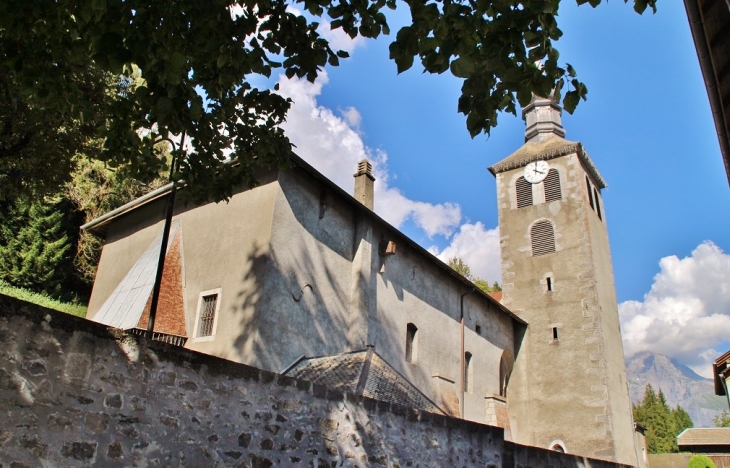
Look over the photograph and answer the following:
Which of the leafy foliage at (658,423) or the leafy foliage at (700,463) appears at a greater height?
the leafy foliage at (658,423)

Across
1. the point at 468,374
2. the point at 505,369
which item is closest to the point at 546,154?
the point at 505,369

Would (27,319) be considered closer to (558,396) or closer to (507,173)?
(558,396)

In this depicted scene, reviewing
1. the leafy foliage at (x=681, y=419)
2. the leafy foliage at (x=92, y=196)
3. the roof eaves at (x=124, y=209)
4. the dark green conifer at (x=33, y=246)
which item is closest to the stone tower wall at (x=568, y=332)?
the roof eaves at (x=124, y=209)

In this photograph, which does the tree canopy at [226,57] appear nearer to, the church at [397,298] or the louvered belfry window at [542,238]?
the church at [397,298]

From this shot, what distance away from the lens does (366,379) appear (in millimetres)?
9281

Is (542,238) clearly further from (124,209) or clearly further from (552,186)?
(124,209)

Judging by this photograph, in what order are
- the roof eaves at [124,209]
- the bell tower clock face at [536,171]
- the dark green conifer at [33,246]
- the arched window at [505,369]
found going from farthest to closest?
the bell tower clock face at [536,171]
the dark green conifer at [33,246]
the arched window at [505,369]
the roof eaves at [124,209]

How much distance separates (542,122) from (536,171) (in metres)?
4.44

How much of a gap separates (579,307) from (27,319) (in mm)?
23096

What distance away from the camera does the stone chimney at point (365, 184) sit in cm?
1814

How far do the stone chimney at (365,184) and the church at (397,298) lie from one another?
0.15 feet

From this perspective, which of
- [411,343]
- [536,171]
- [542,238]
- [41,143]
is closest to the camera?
[41,143]

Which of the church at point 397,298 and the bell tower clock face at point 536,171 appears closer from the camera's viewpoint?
the church at point 397,298

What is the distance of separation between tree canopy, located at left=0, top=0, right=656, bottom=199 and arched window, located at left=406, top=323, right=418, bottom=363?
9.54 metres
